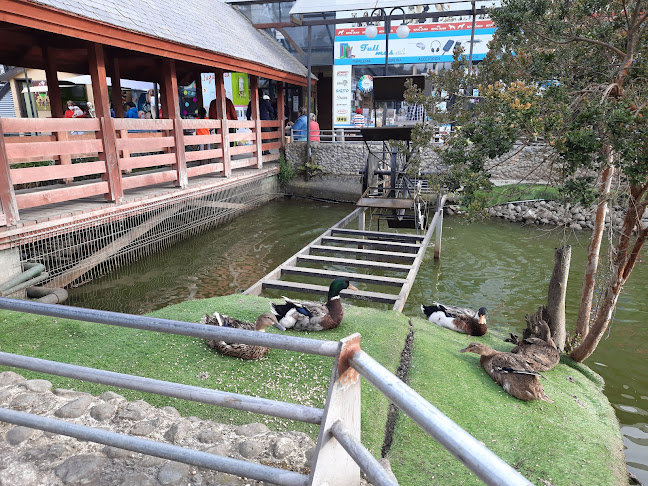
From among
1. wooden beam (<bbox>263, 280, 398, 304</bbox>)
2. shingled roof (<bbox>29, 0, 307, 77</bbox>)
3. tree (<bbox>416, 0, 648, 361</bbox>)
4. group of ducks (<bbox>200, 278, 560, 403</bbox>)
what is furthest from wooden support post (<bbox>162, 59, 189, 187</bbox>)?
tree (<bbox>416, 0, 648, 361</bbox>)

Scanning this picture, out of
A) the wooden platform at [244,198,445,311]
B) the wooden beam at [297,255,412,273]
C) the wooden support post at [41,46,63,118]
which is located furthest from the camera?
the wooden support post at [41,46,63,118]

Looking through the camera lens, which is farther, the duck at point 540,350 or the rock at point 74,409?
the duck at point 540,350

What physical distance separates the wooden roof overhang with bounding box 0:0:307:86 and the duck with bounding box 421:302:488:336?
7.19 meters

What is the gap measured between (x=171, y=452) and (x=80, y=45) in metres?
9.88

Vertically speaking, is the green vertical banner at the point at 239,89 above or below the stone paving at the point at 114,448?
above

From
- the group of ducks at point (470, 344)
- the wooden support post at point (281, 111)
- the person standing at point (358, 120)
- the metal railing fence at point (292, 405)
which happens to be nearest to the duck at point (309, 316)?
the group of ducks at point (470, 344)

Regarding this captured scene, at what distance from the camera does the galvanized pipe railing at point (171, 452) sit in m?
1.90

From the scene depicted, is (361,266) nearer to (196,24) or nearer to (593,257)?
(593,257)

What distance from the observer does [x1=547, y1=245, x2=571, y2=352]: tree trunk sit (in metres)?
6.29

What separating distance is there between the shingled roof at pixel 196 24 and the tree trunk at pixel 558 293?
7.97 m

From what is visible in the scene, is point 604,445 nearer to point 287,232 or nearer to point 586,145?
point 586,145

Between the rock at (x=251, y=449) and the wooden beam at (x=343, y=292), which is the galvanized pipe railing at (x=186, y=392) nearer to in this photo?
the rock at (x=251, y=449)

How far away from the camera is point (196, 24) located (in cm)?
1195

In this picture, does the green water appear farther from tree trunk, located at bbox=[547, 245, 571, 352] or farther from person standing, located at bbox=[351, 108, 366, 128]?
person standing, located at bbox=[351, 108, 366, 128]
